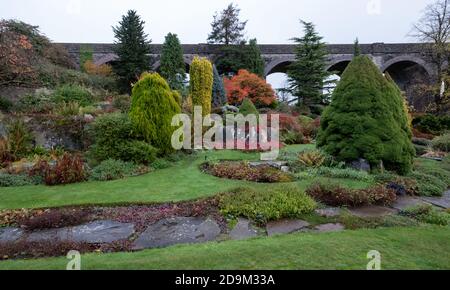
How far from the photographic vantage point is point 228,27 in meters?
29.3

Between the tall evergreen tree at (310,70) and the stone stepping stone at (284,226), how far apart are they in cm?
2046

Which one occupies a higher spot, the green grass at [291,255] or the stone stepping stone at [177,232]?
the green grass at [291,255]

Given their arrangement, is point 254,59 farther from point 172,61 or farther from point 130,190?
point 130,190

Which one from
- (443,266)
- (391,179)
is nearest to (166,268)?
(443,266)

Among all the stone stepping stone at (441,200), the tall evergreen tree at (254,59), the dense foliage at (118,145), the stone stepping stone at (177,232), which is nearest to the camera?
the stone stepping stone at (177,232)

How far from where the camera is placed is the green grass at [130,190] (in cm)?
557

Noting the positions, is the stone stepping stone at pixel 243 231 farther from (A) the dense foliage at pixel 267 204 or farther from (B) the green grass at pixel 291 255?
(B) the green grass at pixel 291 255

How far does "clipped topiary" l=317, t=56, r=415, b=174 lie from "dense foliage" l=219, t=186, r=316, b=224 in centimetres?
314

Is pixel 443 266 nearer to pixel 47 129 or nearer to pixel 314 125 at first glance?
pixel 47 129

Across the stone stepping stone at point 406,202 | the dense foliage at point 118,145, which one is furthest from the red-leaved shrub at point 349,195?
the dense foliage at point 118,145

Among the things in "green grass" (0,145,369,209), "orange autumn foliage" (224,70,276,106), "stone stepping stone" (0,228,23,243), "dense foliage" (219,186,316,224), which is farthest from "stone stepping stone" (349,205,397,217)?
"orange autumn foliage" (224,70,276,106)

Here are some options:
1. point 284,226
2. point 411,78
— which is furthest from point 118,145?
point 411,78

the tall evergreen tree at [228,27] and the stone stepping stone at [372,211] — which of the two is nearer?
the stone stepping stone at [372,211]

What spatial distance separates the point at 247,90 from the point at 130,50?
952 centimetres
